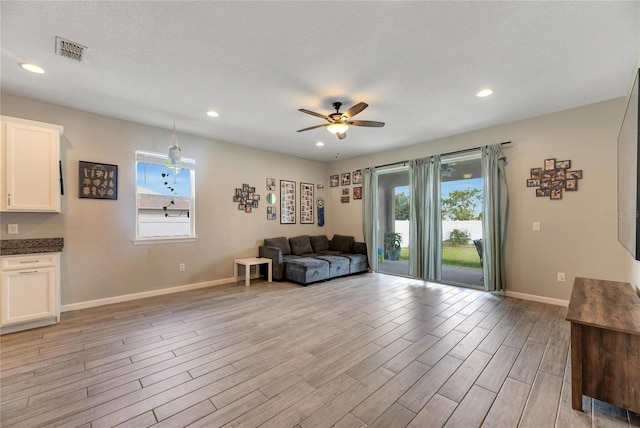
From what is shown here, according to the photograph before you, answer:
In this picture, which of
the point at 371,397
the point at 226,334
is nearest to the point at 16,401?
the point at 226,334

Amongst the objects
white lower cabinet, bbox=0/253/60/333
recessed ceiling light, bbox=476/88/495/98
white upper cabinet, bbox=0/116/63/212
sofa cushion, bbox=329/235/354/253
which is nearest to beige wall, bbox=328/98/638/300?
recessed ceiling light, bbox=476/88/495/98

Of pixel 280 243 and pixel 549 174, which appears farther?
pixel 280 243

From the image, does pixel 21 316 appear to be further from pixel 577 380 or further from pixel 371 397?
pixel 577 380

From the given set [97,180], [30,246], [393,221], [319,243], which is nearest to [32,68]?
[97,180]

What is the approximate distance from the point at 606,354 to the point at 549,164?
308cm

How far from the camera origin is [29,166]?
308 cm

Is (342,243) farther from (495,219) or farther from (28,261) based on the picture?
(28,261)

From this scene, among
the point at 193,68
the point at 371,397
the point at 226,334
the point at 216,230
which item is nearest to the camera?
the point at 371,397

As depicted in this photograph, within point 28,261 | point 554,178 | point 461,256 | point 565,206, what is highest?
point 554,178

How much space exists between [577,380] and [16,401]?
3.81 metres

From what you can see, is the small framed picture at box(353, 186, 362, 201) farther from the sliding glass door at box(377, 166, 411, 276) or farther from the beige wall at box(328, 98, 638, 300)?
the beige wall at box(328, 98, 638, 300)

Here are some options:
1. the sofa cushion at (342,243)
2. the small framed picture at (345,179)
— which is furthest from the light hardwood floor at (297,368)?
the small framed picture at (345,179)

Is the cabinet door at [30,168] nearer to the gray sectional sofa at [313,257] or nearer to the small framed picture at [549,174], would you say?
the gray sectional sofa at [313,257]

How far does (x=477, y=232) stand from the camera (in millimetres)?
4715
